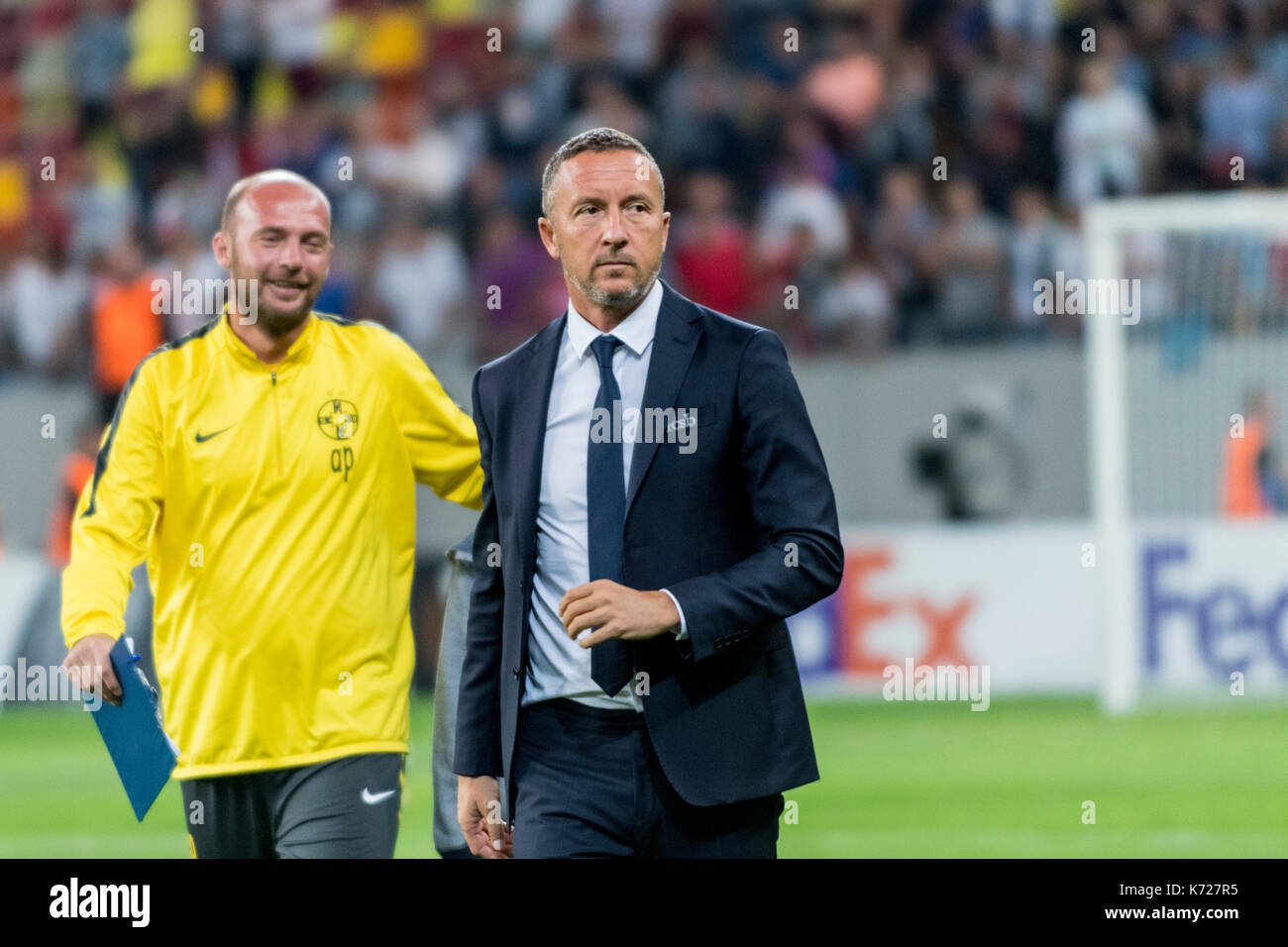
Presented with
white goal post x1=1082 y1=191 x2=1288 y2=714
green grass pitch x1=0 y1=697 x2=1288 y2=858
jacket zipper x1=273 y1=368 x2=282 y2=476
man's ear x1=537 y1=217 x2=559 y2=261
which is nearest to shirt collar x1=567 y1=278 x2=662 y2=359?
man's ear x1=537 y1=217 x2=559 y2=261

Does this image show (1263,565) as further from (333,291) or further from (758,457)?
(758,457)

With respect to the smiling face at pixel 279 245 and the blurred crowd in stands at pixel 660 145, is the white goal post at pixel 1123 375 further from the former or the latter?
the smiling face at pixel 279 245

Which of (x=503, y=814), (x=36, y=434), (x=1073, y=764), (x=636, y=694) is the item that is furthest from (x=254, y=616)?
(x=36, y=434)

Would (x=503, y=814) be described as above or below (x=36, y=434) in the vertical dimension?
below

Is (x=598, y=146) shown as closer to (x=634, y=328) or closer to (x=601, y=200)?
(x=601, y=200)

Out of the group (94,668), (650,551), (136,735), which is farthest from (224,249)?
(650,551)

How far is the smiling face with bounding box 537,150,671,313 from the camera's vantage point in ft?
12.7

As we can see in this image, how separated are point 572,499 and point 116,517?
1.41 m

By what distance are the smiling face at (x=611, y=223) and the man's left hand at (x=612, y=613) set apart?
2.03 feet

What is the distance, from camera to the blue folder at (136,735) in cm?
452

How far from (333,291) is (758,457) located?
446 inches

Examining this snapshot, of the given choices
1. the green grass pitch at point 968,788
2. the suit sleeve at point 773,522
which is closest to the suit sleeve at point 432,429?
the suit sleeve at point 773,522
